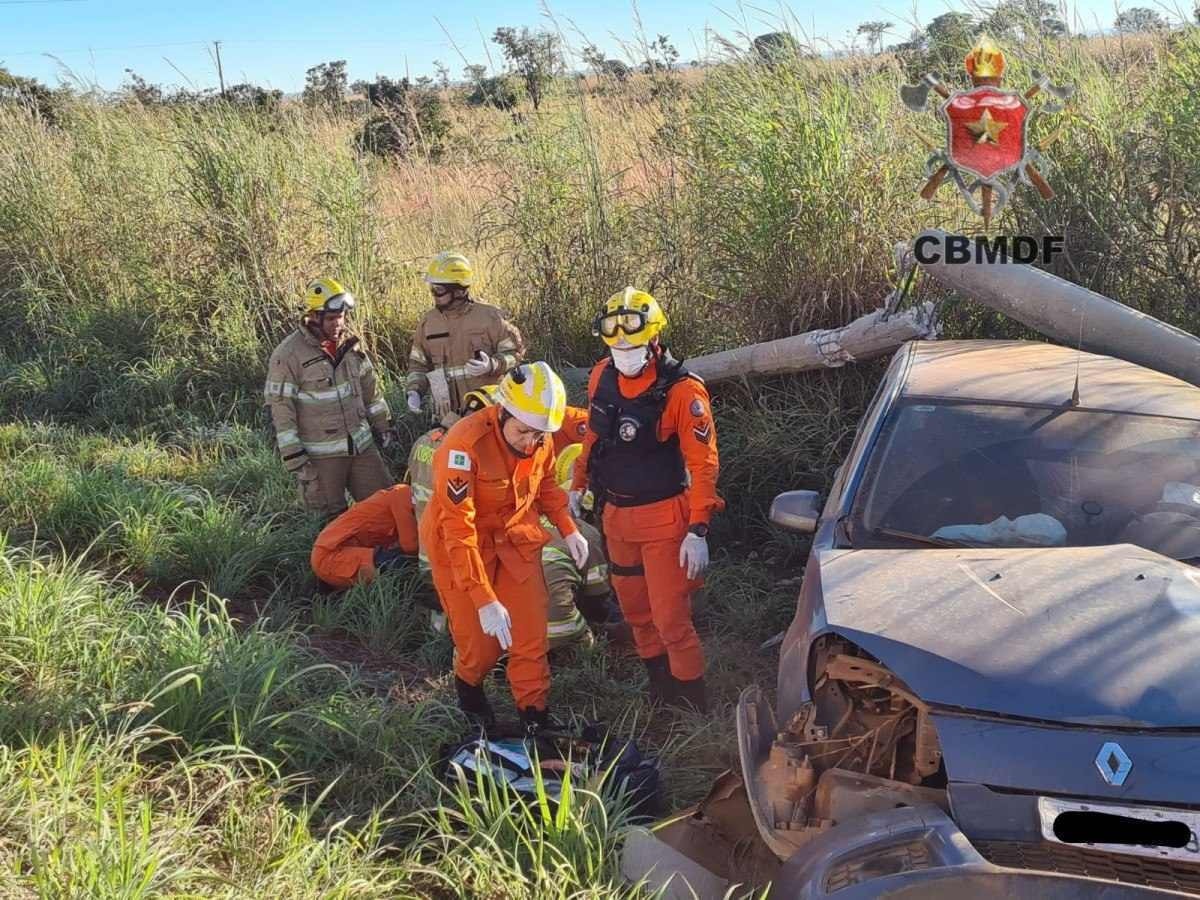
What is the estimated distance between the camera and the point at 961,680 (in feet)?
7.63

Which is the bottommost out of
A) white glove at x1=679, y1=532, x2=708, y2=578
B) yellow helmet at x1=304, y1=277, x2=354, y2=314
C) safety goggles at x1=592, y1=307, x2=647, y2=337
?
white glove at x1=679, y1=532, x2=708, y2=578

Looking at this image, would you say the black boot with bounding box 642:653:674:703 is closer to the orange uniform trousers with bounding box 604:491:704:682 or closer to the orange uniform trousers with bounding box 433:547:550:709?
the orange uniform trousers with bounding box 604:491:704:682

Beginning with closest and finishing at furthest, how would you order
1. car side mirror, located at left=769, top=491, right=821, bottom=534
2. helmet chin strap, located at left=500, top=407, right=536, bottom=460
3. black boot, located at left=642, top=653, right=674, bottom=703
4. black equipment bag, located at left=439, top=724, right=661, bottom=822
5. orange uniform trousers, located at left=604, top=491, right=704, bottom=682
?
black equipment bag, located at left=439, top=724, right=661, bottom=822
car side mirror, located at left=769, top=491, right=821, bottom=534
helmet chin strap, located at left=500, top=407, right=536, bottom=460
orange uniform trousers, located at left=604, top=491, right=704, bottom=682
black boot, located at left=642, top=653, right=674, bottom=703

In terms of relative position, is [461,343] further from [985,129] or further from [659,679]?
[985,129]

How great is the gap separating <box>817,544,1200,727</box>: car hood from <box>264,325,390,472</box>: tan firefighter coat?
395 cm

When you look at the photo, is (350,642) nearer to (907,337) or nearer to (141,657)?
(141,657)

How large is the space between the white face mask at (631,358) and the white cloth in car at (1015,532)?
1.57 meters

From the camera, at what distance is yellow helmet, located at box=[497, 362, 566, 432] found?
3664mm

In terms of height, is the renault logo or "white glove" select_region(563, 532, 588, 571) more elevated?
the renault logo

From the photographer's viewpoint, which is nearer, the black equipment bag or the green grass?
the green grass

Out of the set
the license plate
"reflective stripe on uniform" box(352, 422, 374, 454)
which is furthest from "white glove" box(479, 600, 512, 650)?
"reflective stripe on uniform" box(352, 422, 374, 454)

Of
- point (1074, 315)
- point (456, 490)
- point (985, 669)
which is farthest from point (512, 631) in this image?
point (1074, 315)

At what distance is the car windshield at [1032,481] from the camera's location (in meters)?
3.04

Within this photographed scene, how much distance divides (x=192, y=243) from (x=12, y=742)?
6.40 m
